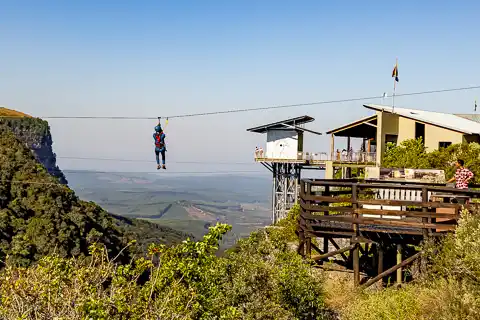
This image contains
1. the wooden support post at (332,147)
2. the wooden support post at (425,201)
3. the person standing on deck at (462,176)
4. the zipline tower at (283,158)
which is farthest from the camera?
the zipline tower at (283,158)

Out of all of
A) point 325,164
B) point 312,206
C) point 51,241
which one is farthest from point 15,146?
point 312,206

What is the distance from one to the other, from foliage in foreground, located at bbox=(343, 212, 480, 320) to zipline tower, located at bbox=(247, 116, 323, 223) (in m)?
34.4

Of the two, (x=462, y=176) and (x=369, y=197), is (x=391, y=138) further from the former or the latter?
(x=462, y=176)

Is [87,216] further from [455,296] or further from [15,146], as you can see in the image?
[455,296]

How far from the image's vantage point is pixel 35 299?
257 inches

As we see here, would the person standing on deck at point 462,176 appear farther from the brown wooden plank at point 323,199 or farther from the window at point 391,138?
the window at point 391,138

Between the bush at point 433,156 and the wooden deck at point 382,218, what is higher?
the bush at point 433,156

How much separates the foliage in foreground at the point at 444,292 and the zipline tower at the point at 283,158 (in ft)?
113

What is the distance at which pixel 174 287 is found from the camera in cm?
773

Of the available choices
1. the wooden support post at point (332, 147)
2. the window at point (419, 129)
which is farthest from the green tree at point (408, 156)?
the wooden support post at point (332, 147)

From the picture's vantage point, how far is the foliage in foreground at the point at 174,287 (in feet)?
21.4

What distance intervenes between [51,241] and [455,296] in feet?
201

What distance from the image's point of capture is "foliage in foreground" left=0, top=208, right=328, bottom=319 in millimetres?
6527

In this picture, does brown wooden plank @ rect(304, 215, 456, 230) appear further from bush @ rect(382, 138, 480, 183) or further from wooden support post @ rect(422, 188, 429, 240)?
bush @ rect(382, 138, 480, 183)
